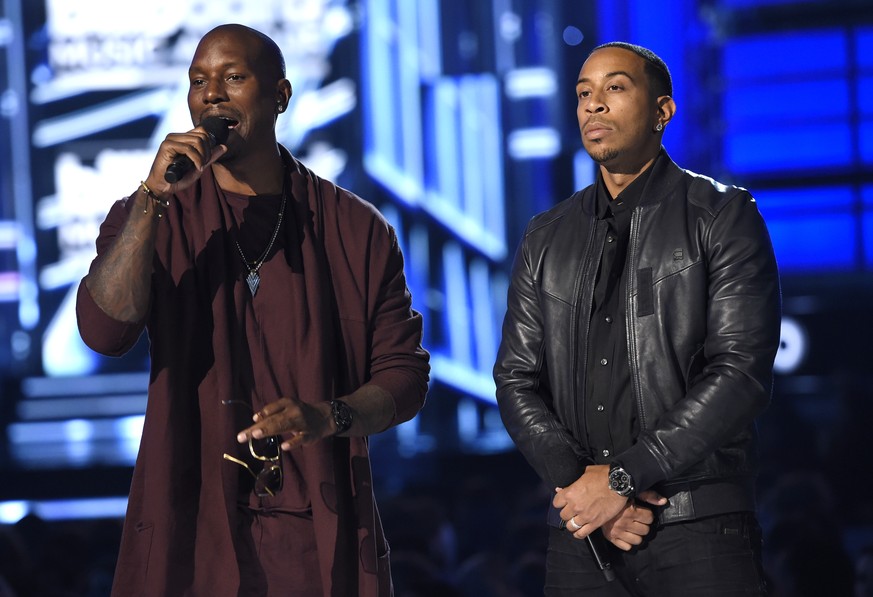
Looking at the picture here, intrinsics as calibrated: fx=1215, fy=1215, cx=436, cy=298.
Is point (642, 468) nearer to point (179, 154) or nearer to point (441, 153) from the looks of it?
point (179, 154)

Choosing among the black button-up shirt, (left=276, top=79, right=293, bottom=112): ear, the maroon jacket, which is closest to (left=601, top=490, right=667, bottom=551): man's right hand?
the black button-up shirt

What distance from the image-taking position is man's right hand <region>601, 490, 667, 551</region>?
7.81 ft

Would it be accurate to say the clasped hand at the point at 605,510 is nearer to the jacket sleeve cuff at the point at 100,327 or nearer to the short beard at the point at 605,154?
the short beard at the point at 605,154

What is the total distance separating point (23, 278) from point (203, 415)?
16.7ft

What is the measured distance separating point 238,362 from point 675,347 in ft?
2.90

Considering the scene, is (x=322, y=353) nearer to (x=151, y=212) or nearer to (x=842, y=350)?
(x=151, y=212)

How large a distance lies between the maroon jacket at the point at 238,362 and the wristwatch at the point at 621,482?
18.1 inches

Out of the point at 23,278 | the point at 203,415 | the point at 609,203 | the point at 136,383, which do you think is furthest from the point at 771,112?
the point at 203,415

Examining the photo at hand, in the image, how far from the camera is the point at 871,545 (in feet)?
13.9

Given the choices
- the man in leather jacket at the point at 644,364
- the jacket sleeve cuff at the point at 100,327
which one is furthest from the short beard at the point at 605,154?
the jacket sleeve cuff at the point at 100,327

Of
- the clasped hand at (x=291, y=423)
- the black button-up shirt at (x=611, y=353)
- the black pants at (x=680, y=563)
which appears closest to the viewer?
the clasped hand at (x=291, y=423)

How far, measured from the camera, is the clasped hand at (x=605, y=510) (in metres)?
A: 2.36

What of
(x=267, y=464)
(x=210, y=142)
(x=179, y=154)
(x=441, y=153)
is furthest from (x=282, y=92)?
(x=441, y=153)

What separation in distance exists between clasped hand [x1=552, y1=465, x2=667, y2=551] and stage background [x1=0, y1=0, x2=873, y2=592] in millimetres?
4725
